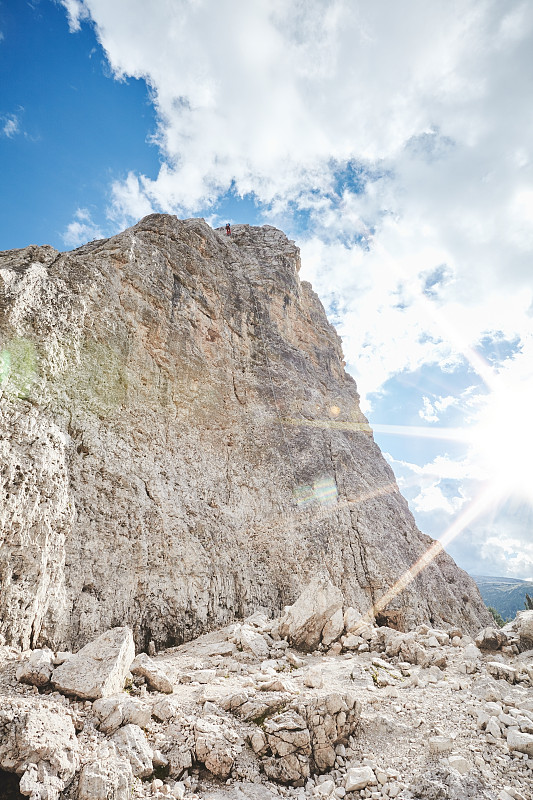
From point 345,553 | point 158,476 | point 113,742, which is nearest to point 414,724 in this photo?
point 113,742

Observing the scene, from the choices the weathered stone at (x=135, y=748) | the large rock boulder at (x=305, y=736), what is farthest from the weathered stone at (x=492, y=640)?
the weathered stone at (x=135, y=748)

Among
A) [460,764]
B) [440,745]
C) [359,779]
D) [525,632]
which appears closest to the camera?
[359,779]

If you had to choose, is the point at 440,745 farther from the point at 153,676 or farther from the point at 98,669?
the point at 98,669

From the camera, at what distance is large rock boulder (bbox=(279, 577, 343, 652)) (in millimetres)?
13898

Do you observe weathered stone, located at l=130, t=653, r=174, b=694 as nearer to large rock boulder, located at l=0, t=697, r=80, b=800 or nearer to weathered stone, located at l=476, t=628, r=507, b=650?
large rock boulder, located at l=0, t=697, r=80, b=800

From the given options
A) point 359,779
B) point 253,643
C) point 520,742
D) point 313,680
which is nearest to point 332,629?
point 253,643

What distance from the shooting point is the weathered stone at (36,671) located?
277 inches

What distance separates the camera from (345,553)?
74.1 ft

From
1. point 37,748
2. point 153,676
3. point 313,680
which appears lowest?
point 313,680

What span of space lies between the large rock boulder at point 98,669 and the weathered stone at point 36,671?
0.15 metres

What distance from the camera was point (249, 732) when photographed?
6.87 m

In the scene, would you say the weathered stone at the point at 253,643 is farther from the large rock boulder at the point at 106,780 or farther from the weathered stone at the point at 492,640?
the large rock boulder at the point at 106,780

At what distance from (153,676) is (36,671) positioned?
246cm

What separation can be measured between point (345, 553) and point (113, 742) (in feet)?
60.8
